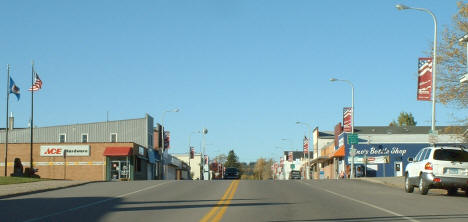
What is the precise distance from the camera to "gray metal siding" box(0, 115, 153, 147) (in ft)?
289

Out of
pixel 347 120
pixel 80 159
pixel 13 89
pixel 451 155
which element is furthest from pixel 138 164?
pixel 451 155

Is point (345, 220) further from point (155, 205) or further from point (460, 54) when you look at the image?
point (460, 54)

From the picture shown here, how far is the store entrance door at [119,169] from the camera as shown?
7250 cm

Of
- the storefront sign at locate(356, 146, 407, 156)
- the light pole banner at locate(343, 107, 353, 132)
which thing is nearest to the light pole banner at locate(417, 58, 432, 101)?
the light pole banner at locate(343, 107, 353, 132)

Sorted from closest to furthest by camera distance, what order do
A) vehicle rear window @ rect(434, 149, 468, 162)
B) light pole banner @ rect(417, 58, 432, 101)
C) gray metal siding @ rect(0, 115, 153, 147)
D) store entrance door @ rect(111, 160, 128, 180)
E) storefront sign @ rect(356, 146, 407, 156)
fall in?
vehicle rear window @ rect(434, 149, 468, 162) < light pole banner @ rect(417, 58, 432, 101) < store entrance door @ rect(111, 160, 128, 180) < storefront sign @ rect(356, 146, 407, 156) < gray metal siding @ rect(0, 115, 153, 147)

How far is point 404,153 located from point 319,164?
115 ft

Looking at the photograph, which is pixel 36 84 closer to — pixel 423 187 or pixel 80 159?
pixel 80 159

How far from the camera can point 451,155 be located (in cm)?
2452

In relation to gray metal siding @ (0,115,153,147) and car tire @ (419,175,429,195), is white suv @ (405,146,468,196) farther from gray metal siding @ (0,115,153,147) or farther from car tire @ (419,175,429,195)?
gray metal siding @ (0,115,153,147)

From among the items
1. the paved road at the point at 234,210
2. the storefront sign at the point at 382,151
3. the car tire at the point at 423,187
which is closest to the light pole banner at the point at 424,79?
the car tire at the point at 423,187

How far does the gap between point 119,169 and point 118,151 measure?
2345 millimetres

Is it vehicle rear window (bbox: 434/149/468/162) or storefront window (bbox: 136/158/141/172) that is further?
storefront window (bbox: 136/158/141/172)

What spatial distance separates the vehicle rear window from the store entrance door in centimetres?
5205

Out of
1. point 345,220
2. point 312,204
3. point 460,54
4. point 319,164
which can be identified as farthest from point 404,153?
point 345,220
